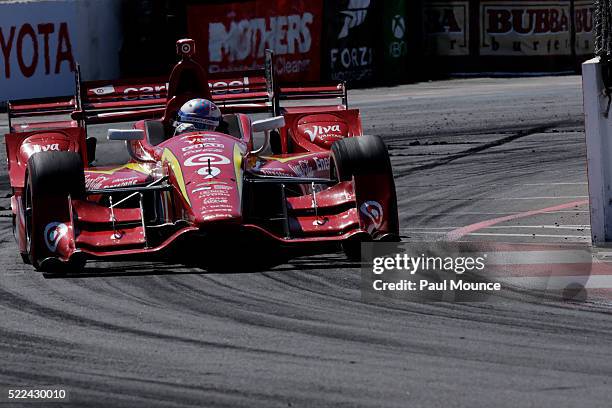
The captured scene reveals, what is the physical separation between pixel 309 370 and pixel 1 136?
13.4 metres

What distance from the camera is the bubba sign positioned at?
26656 mm

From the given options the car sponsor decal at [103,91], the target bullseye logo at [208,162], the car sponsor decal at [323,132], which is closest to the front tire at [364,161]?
the target bullseye logo at [208,162]

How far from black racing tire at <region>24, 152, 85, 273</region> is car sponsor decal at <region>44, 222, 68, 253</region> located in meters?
0.04

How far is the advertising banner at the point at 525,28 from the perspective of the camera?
26656 mm

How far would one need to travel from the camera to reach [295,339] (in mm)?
7383

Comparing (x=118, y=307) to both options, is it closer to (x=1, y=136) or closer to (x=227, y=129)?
(x=227, y=129)

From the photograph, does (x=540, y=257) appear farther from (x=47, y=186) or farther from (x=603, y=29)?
(x=47, y=186)

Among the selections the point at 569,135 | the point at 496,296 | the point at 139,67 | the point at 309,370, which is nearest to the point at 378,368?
the point at 309,370

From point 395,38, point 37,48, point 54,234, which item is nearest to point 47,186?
point 54,234

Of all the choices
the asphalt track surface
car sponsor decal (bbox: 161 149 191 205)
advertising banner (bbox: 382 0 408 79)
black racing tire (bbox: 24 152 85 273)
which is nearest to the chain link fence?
the asphalt track surface

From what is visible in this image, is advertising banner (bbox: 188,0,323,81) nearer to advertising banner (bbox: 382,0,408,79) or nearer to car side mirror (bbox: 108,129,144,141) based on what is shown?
advertising banner (bbox: 382,0,408,79)

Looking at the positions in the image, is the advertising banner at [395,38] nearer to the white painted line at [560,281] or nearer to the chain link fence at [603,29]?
the chain link fence at [603,29]

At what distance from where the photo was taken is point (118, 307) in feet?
27.5

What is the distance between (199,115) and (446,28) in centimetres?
1640
